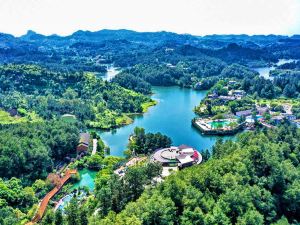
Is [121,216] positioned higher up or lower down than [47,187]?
higher up

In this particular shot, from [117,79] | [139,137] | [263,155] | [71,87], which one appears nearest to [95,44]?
[117,79]

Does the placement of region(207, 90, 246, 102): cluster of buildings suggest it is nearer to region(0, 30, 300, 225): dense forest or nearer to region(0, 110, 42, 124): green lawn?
region(0, 30, 300, 225): dense forest

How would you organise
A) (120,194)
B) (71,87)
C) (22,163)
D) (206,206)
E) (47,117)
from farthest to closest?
(71,87), (47,117), (22,163), (120,194), (206,206)

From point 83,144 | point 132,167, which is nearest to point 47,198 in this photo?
point 132,167

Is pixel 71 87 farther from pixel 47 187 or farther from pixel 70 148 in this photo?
pixel 47 187

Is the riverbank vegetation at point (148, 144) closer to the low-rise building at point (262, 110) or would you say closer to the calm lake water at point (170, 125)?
the calm lake water at point (170, 125)

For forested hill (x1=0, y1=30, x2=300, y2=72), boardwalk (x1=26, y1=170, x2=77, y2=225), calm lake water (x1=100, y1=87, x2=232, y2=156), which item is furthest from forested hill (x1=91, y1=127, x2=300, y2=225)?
forested hill (x1=0, y1=30, x2=300, y2=72)

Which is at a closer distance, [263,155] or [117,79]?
[263,155]
